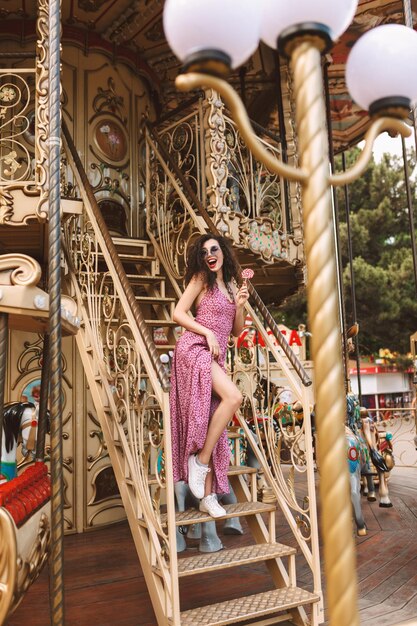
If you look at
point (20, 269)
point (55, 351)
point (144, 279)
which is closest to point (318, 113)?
point (55, 351)

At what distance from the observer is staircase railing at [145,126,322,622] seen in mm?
3553

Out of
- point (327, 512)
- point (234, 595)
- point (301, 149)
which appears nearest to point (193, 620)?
point (234, 595)

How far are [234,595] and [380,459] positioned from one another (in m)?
3.39

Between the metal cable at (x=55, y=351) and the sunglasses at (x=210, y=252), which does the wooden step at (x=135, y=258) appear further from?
the metal cable at (x=55, y=351)

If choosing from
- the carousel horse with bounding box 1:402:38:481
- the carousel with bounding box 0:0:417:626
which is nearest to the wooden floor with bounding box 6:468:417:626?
the carousel with bounding box 0:0:417:626

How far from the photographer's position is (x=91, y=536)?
534cm

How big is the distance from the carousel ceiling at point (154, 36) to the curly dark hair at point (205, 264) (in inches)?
145

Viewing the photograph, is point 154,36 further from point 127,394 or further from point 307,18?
point 307,18

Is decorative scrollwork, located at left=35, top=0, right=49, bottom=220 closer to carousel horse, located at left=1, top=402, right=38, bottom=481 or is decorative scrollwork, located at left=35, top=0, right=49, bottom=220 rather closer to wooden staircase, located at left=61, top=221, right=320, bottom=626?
wooden staircase, located at left=61, top=221, right=320, bottom=626

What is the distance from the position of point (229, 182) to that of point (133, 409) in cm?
365

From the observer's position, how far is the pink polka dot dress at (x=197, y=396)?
3.44m

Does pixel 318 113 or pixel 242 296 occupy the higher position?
pixel 318 113

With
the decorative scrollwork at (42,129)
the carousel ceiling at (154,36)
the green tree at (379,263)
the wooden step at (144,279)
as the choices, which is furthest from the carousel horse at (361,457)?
the green tree at (379,263)

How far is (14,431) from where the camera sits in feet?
9.03
